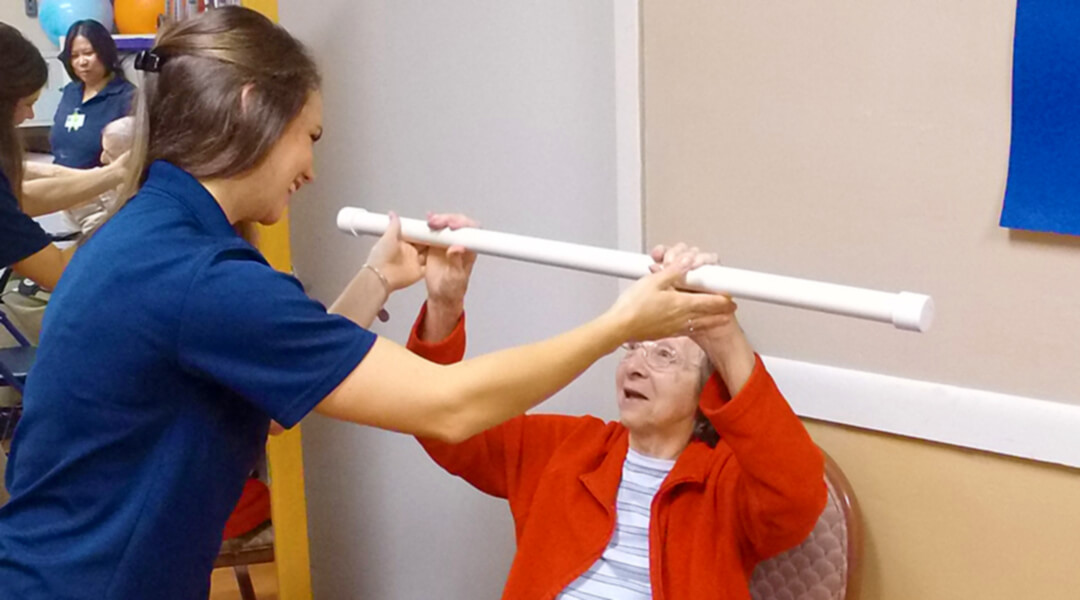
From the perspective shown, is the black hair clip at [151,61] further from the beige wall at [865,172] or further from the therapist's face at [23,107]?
the therapist's face at [23,107]

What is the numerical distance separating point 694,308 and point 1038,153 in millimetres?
517

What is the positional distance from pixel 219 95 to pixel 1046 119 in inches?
39.7

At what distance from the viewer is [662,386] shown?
1791 millimetres

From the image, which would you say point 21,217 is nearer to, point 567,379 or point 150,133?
point 150,133

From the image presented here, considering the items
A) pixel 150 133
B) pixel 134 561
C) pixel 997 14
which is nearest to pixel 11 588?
pixel 134 561

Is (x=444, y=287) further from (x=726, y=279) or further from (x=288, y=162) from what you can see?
(x=726, y=279)

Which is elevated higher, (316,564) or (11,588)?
(11,588)

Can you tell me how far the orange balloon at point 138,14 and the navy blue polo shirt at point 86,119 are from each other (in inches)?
7.5

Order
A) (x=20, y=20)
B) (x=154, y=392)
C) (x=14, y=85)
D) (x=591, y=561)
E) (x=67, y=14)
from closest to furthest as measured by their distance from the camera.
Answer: (x=154, y=392) → (x=591, y=561) → (x=14, y=85) → (x=67, y=14) → (x=20, y=20)

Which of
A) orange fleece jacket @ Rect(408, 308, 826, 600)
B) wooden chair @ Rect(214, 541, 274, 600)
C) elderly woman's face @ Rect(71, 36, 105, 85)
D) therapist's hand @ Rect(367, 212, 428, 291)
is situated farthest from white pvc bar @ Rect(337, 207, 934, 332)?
elderly woman's face @ Rect(71, 36, 105, 85)

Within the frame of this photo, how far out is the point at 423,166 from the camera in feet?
7.63

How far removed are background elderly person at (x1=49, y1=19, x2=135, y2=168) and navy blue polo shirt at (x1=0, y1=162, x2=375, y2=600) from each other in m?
2.12

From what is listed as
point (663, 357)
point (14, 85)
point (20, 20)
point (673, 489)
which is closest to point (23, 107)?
point (14, 85)

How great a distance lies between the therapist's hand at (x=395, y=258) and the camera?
1642 mm
